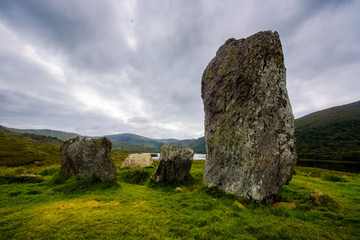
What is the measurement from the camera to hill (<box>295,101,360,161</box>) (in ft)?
286

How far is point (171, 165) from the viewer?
1147 centimetres

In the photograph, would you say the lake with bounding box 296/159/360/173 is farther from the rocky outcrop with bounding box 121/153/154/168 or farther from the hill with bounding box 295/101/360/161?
the rocky outcrop with bounding box 121/153/154/168

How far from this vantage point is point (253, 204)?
7141 millimetres

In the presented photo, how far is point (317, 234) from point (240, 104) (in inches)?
245

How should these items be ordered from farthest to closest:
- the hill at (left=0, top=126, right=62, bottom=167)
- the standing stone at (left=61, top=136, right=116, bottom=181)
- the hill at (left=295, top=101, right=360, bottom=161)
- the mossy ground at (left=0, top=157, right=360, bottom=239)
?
the hill at (left=295, top=101, right=360, bottom=161) < the hill at (left=0, top=126, right=62, bottom=167) < the standing stone at (left=61, top=136, right=116, bottom=181) < the mossy ground at (left=0, top=157, right=360, bottom=239)

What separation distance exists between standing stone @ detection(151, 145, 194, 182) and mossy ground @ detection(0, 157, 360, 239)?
96.6 inches

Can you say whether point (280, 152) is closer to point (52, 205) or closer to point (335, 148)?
point (52, 205)

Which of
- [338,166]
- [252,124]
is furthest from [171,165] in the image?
[338,166]

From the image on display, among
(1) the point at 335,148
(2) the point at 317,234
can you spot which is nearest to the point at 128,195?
(2) the point at 317,234

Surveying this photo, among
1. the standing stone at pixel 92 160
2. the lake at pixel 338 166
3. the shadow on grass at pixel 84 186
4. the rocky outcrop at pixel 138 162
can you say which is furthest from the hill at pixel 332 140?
the shadow on grass at pixel 84 186

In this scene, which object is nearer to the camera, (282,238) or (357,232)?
(282,238)

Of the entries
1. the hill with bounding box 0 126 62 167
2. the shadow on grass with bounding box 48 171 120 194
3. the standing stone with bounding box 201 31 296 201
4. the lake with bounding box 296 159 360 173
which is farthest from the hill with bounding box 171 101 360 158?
the hill with bounding box 0 126 62 167

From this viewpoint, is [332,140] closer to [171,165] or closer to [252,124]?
[252,124]

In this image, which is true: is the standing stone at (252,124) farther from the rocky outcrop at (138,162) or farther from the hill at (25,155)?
the hill at (25,155)
